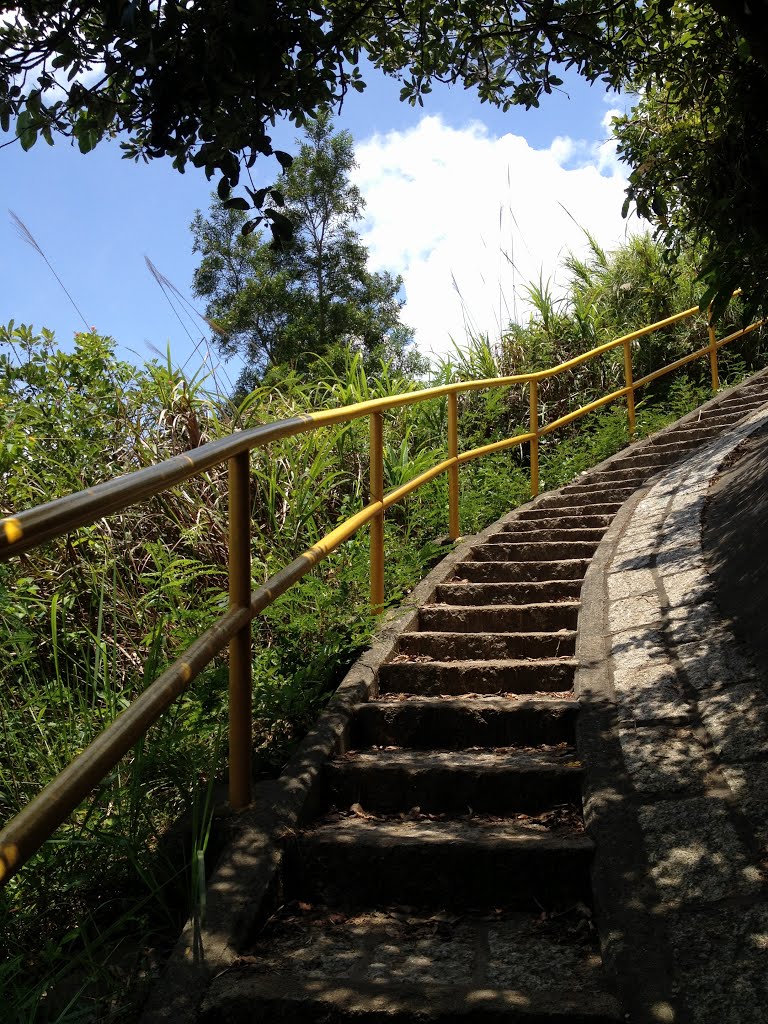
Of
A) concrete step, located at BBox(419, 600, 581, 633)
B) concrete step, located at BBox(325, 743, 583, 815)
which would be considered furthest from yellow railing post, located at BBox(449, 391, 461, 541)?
concrete step, located at BBox(325, 743, 583, 815)

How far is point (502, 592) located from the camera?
5156 millimetres

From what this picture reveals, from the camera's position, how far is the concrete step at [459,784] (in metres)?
3.06

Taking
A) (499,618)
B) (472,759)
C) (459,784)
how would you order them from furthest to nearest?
(499,618) < (472,759) < (459,784)

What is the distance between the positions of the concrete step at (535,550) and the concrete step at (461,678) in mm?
1943

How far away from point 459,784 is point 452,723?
444 mm

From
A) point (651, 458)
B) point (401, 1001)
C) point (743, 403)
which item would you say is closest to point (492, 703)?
point (401, 1001)

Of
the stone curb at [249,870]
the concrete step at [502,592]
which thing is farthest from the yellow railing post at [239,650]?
the concrete step at [502,592]

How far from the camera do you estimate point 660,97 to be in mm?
6008

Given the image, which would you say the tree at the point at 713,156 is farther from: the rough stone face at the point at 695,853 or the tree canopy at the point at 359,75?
the rough stone face at the point at 695,853

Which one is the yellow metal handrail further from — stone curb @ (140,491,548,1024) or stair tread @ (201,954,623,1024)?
stair tread @ (201,954,623,1024)

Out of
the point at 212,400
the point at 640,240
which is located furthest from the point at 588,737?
the point at 640,240

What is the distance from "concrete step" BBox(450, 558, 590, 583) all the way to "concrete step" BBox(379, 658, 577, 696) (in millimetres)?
1556

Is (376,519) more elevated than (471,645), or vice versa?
(376,519)

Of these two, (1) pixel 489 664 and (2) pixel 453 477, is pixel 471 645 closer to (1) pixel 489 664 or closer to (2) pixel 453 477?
(1) pixel 489 664
